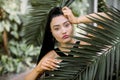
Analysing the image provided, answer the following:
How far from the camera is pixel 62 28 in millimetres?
1684

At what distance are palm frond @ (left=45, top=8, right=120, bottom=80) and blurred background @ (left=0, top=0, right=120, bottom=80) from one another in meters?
2.94

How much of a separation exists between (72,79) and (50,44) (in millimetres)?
542

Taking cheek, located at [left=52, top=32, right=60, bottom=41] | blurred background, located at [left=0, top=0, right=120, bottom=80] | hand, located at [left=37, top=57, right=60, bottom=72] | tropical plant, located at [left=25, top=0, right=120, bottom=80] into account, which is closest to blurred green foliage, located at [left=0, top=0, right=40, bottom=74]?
blurred background, located at [left=0, top=0, right=120, bottom=80]

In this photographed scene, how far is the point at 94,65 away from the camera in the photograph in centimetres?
128

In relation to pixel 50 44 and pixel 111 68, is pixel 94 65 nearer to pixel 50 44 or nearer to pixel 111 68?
pixel 111 68

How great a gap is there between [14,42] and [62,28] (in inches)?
121

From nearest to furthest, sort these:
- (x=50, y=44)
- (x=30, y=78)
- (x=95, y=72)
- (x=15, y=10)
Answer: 1. (x=95, y=72)
2. (x=30, y=78)
3. (x=50, y=44)
4. (x=15, y=10)

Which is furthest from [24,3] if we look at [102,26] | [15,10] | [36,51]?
[102,26]

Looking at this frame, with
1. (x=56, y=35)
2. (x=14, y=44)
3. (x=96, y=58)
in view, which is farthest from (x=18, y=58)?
(x=96, y=58)

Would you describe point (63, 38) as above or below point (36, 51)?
above

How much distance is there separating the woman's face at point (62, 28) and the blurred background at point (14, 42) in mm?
2573

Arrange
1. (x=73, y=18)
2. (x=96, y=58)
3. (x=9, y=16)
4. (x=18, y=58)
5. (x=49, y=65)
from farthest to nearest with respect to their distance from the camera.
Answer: (x=18, y=58)
(x=9, y=16)
(x=73, y=18)
(x=49, y=65)
(x=96, y=58)

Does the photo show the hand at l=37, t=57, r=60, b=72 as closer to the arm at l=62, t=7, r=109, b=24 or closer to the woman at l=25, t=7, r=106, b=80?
the woman at l=25, t=7, r=106, b=80

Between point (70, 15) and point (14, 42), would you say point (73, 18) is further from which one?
point (14, 42)
